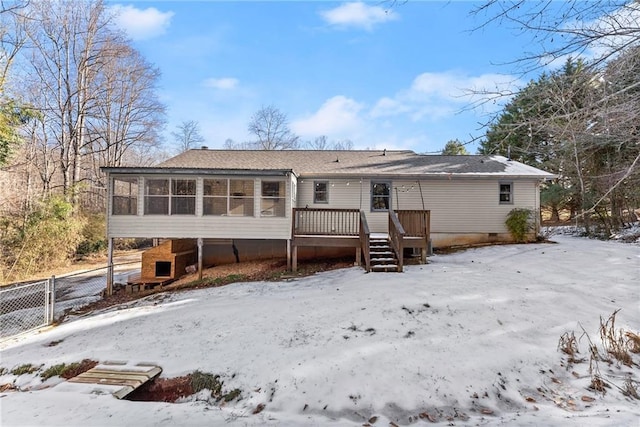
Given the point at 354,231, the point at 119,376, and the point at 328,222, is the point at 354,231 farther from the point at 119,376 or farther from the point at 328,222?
the point at 119,376

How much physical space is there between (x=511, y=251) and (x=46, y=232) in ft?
65.6

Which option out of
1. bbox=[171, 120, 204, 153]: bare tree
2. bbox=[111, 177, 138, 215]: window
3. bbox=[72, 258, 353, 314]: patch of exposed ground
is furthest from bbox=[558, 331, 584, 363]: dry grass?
bbox=[171, 120, 204, 153]: bare tree

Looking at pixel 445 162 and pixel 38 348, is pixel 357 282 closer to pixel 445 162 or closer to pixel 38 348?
pixel 38 348

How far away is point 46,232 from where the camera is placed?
1495cm

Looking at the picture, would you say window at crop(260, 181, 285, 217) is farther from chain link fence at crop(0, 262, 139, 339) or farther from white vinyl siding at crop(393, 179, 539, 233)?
chain link fence at crop(0, 262, 139, 339)

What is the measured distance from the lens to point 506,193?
515 inches

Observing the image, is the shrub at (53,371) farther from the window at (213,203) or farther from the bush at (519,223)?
the bush at (519,223)

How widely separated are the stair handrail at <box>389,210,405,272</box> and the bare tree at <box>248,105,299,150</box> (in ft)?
93.8

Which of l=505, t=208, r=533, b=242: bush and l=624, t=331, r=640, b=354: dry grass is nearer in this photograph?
l=624, t=331, r=640, b=354: dry grass

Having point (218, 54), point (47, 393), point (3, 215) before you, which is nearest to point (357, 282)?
point (47, 393)

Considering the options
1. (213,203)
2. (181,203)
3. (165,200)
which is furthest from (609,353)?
(165,200)

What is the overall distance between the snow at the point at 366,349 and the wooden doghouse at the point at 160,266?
197cm

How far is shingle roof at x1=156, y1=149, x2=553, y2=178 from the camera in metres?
12.9

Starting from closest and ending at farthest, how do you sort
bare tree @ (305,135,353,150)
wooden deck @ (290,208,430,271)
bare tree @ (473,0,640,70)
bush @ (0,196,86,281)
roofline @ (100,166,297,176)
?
bare tree @ (473,0,640,70) → wooden deck @ (290,208,430,271) → roofline @ (100,166,297,176) → bush @ (0,196,86,281) → bare tree @ (305,135,353,150)
